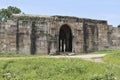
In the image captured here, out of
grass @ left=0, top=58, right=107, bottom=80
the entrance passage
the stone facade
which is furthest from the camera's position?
the entrance passage

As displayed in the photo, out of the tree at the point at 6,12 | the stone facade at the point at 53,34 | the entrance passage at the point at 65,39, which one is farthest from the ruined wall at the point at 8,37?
the tree at the point at 6,12

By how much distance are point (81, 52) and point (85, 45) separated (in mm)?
939

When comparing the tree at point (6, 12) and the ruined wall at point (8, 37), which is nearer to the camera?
the ruined wall at point (8, 37)

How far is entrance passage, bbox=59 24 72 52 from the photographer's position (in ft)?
95.5

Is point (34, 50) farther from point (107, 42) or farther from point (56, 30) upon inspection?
point (107, 42)

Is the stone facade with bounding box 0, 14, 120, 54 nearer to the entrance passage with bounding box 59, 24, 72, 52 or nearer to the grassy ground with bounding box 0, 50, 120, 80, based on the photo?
the entrance passage with bounding box 59, 24, 72, 52

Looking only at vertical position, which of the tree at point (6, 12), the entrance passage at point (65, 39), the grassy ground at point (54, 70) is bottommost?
the grassy ground at point (54, 70)

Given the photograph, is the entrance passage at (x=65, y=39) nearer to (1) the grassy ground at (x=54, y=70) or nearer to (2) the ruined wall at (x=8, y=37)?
(2) the ruined wall at (x=8, y=37)

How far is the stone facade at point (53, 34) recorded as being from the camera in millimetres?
24844

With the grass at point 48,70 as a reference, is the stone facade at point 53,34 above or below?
above

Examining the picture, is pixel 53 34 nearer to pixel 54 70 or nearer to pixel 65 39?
pixel 65 39

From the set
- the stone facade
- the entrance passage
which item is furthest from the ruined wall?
the entrance passage

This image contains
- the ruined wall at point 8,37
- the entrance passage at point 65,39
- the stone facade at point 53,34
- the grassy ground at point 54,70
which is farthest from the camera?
the entrance passage at point 65,39

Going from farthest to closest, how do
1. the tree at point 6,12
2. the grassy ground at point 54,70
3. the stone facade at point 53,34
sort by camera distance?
the tree at point 6,12
the stone facade at point 53,34
the grassy ground at point 54,70
